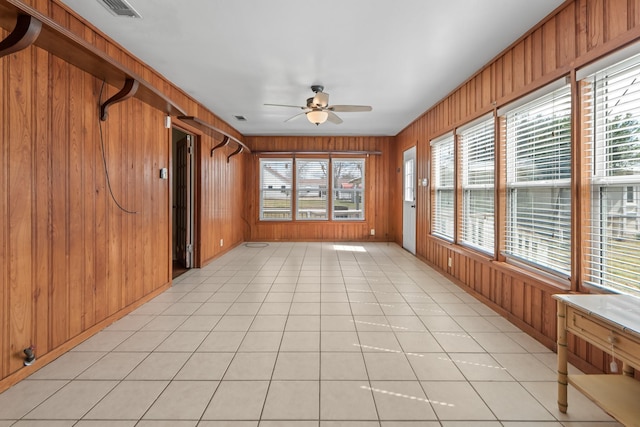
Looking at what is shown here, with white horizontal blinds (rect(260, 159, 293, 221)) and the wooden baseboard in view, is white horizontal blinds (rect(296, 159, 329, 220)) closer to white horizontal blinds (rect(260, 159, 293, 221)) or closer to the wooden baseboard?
white horizontal blinds (rect(260, 159, 293, 221))

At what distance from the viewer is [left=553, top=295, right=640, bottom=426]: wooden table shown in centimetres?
130

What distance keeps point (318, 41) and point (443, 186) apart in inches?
115

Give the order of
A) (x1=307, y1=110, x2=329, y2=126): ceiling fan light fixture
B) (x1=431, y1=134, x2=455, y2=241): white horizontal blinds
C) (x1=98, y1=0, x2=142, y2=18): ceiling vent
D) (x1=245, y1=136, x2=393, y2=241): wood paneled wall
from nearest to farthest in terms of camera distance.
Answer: (x1=98, y1=0, x2=142, y2=18): ceiling vent
(x1=307, y1=110, x2=329, y2=126): ceiling fan light fixture
(x1=431, y1=134, x2=455, y2=241): white horizontal blinds
(x1=245, y1=136, x2=393, y2=241): wood paneled wall

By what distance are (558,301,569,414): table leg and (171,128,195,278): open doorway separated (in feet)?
14.8

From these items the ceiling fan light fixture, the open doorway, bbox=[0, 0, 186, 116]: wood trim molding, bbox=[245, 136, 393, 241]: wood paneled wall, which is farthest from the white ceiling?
bbox=[245, 136, 393, 241]: wood paneled wall

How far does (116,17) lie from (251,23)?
1072 millimetres

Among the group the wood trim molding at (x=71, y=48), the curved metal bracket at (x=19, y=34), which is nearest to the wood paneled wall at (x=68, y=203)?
the wood trim molding at (x=71, y=48)

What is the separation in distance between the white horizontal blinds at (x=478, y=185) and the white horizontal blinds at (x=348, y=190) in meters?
3.68

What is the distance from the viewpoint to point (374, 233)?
762cm

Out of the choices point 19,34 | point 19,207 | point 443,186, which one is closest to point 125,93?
point 19,34

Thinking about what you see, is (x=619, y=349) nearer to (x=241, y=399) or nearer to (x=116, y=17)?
(x=241, y=399)

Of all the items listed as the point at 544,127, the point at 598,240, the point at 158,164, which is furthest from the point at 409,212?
the point at 158,164

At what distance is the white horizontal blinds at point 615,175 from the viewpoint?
183cm

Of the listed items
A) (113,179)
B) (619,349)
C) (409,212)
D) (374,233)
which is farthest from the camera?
(374,233)
